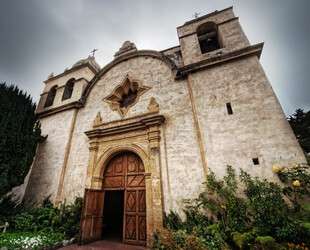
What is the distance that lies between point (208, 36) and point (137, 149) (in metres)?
7.06

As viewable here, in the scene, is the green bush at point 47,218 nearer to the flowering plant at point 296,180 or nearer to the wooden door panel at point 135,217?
the wooden door panel at point 135,217

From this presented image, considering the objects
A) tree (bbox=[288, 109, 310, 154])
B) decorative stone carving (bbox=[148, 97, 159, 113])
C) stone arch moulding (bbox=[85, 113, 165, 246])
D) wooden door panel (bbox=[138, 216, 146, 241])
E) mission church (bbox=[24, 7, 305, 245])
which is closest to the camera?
mission church (bbox=[24, 7, 305, 245])

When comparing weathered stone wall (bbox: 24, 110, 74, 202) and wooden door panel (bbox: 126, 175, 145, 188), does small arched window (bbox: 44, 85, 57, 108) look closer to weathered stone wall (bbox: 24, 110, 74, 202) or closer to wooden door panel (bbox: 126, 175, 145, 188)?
weathered stone wall (bbox: 24, 110, 74, 202)

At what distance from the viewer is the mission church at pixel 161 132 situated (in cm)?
486

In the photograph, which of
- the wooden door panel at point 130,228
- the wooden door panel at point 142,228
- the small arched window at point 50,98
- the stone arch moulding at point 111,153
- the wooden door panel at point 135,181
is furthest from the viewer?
the small arched window at point 50,98

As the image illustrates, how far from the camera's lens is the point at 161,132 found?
605 cm

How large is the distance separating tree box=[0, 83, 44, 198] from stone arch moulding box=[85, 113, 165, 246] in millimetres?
2446

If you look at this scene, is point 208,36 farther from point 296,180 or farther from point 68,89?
point 68,89

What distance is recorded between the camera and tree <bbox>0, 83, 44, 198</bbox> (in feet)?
18.5

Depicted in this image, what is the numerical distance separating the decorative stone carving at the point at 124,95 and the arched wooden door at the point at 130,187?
263 cm

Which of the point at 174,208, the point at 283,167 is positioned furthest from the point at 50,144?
the point at 283,167

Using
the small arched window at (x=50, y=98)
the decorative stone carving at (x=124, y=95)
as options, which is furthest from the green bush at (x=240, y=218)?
the small arched window at (x=50, y=98)

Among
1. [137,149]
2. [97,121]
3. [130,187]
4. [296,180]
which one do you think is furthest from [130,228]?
[296,180]

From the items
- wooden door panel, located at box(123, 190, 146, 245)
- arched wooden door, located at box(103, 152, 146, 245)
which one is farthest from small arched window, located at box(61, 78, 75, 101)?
wooden door panel, located at box(123, 190, 146, 245)
